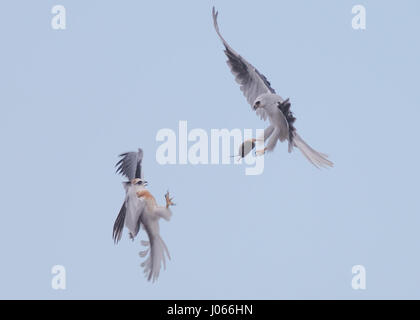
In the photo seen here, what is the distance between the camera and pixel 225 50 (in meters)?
12.5

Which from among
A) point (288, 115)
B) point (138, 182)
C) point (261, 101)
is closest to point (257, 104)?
point (261, 101)

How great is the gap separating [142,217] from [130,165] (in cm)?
64

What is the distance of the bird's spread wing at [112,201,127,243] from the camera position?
11.6 m

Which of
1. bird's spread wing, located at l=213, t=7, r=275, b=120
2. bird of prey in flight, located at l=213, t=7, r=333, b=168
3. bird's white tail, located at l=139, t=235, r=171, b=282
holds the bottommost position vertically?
bird's white tail, located at l=139, t=235, r=171, b=282

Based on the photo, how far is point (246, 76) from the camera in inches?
488

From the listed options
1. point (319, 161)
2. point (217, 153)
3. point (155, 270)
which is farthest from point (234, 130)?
point (155, 270)

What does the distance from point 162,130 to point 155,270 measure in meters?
1.68

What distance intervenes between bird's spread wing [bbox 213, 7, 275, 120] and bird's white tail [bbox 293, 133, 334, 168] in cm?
88

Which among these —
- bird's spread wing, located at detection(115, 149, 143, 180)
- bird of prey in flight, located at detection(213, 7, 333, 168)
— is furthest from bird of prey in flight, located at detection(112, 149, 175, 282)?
bird of prey in flight, located at detection(213, 7, 333, 168)

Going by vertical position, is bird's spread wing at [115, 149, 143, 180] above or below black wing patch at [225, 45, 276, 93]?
below

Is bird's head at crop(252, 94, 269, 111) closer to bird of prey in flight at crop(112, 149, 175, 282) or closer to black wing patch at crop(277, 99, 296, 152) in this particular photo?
black wing patch at crop(277, 99, 296, 152)

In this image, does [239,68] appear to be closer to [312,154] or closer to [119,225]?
[312,154]

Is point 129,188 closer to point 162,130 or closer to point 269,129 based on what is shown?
point 162,130
